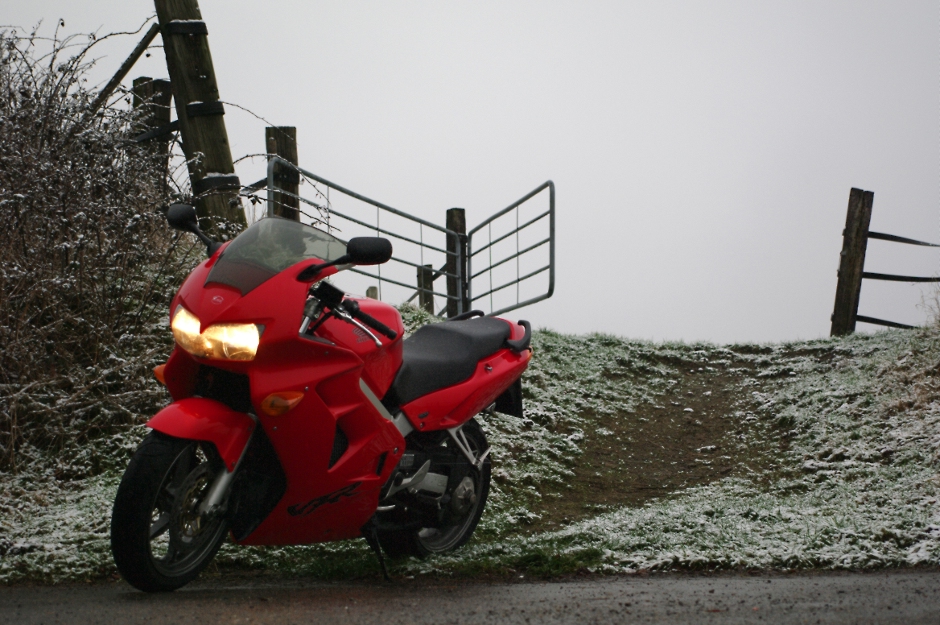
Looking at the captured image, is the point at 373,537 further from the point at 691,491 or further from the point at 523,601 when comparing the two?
the point at 691,491

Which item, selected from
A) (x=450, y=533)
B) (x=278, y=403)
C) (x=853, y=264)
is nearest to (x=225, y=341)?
(x=278, y=403)

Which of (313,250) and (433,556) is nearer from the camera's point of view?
(313,250)

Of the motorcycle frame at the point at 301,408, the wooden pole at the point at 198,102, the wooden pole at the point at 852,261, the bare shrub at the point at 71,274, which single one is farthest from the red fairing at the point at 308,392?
the wooden pole at the point at 852,261

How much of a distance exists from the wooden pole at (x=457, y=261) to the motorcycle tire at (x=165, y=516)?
745 centimetres

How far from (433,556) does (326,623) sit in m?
1.64

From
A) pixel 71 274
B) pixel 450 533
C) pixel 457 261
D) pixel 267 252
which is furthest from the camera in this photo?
pixel 457 261

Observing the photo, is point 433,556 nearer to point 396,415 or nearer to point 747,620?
point 396,415

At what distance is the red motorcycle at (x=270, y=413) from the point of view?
3270mm

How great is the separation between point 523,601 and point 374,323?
4.20 ft

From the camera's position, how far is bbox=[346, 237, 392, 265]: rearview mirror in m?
3.47

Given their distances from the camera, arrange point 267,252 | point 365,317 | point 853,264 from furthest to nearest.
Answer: point 853,264 → point 365,317 → point 267,252

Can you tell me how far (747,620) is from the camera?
308 centimetres

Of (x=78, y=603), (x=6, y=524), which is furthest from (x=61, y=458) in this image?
(x=78, y=603)

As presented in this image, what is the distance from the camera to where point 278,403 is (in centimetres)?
336
